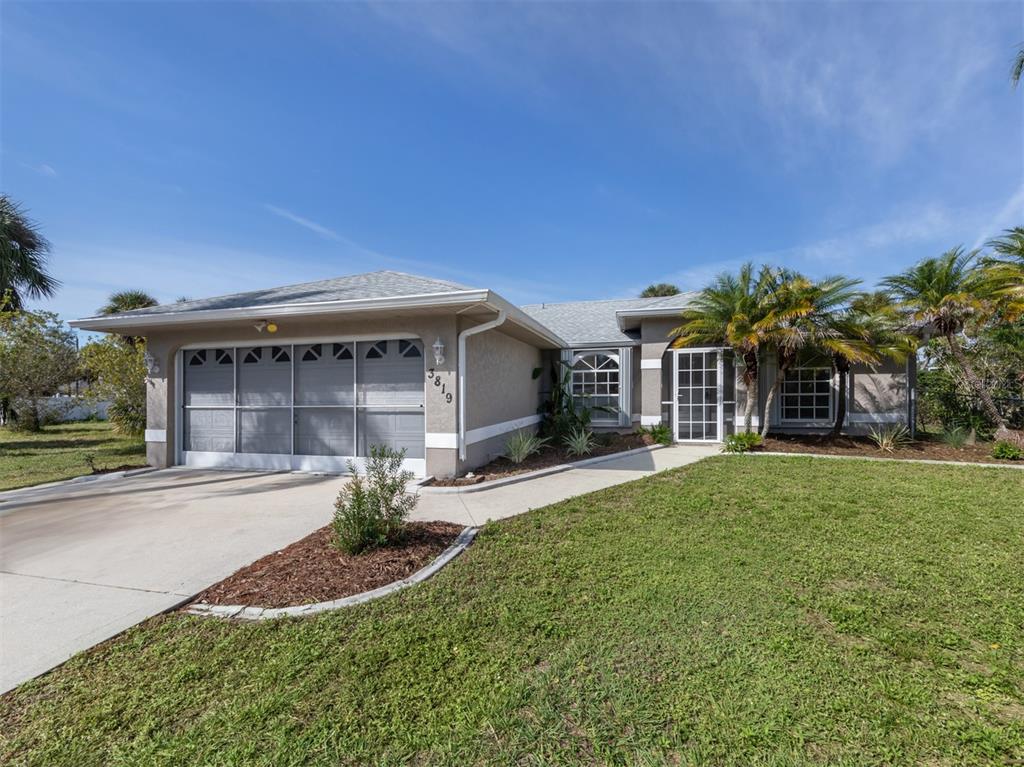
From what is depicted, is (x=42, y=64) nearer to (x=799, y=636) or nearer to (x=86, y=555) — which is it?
(x=86, y=555)

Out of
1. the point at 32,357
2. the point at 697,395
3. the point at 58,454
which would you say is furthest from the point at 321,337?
the point at 32,357

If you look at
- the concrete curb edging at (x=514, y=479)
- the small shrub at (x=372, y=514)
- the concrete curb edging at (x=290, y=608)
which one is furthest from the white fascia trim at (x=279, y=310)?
the concrete curb edging at (x=290, y=608)

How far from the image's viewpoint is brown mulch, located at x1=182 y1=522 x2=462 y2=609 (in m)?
3.57

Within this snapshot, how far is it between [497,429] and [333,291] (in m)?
4.43

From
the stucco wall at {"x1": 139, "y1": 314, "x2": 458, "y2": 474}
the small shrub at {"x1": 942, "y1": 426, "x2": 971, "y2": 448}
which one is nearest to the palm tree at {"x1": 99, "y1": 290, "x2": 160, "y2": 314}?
the stucco wall at {"x1": 139, "y1": 314, "x2": 458, "y2": 474}

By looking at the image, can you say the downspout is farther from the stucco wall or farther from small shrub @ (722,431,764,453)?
small shrub @ (722,431,764,453)

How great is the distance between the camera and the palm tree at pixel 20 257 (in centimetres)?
1160

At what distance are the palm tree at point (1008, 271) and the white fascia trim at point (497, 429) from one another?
37.2 ft

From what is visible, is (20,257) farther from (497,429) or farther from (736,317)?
(736,317)

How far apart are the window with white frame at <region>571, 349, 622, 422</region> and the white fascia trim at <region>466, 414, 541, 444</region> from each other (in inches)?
85.1

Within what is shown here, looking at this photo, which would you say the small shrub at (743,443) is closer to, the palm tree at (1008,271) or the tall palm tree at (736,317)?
the tall palm tree at (736,317)

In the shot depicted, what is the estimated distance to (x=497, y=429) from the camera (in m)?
9.42

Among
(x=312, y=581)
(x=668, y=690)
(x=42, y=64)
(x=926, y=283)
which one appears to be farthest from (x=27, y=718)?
(x=926, y=283)

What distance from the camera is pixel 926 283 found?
10797 millimetres
